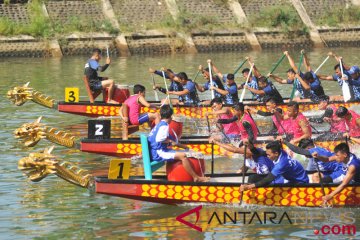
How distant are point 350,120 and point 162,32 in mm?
24048

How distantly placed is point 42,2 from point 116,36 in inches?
161

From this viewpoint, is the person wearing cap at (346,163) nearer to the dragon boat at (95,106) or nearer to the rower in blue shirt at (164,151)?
the rower in blue shirt at (164,151)

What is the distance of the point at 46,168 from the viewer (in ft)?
48.3

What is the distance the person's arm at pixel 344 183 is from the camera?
14367mm

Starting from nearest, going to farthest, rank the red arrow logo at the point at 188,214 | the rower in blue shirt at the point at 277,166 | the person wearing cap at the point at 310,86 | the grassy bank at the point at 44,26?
1. the red arrow logo at the point at 188,214
2. the rower in blue shirt at the point at 277,166
3. the person wearing cap at the point at 310,86
4. the grassy bank at the point at 44,26

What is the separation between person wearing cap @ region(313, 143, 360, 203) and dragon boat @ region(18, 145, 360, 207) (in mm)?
147

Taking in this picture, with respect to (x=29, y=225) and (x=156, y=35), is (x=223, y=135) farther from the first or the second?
(x=156, y=35)

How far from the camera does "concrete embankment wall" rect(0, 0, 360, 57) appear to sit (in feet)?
133

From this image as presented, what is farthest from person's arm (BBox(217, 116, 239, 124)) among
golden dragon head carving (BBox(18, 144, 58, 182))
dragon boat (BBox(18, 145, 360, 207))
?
golden dragon head carving (BBox(18, 144, 58, 182))

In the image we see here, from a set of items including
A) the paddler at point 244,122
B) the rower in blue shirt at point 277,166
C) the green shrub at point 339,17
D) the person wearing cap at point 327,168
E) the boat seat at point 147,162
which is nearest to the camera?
the rower in blue shirt at point 277,166

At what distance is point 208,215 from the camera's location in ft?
48.6

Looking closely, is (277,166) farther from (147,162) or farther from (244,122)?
(244,122)

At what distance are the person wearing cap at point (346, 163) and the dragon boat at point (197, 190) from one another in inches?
5.8

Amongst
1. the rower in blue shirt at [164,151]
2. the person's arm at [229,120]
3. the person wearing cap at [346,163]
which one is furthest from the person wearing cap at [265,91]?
the person wearing cap at [346,163]
